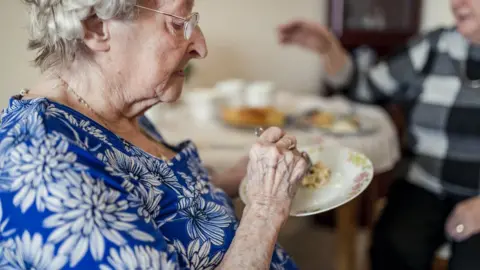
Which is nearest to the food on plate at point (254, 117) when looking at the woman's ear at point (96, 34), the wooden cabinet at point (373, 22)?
the woman's ear at point (96, 34)

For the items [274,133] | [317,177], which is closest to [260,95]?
[317,177]

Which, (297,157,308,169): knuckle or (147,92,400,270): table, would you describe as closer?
(297,157,308,169): knuckle

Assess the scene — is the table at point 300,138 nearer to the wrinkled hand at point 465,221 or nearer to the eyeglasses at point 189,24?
the wrinkled hand at point 465,221

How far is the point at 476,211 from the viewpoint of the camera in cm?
142

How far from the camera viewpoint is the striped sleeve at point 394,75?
5.46ft

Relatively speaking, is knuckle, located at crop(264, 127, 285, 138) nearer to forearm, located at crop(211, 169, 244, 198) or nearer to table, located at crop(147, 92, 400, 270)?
forearm, located at crop(211, 169, 244, 198)

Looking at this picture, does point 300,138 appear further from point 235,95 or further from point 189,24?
point 189,24

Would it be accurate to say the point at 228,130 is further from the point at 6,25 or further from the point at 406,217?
the point at 6,25

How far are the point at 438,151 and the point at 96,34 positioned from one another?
1.14 meters

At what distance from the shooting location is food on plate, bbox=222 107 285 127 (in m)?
1.70

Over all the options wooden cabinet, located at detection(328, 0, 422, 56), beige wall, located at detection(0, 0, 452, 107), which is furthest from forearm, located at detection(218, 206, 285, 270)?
wooden cabinet, located at detection(328, 0, 422, 56)

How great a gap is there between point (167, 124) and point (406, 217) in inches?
33.2

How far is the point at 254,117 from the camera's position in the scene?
5.65 ft

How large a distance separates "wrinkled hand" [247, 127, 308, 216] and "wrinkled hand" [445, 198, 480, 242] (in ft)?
2.39
